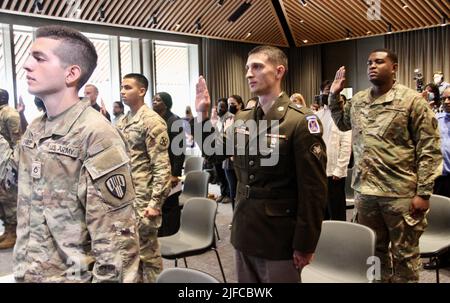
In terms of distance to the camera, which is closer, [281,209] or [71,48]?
[71,48]

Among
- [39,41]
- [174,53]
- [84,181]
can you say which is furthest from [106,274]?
[174,53]

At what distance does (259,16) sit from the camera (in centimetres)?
1094

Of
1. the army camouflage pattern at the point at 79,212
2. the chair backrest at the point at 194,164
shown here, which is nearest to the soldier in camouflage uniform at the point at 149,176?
the army camouflage pattern at the point at 79,212

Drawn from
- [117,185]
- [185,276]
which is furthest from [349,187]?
[117,185]

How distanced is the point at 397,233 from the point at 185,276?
161 centimetres

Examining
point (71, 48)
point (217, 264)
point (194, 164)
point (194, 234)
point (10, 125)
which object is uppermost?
point (71, 48)

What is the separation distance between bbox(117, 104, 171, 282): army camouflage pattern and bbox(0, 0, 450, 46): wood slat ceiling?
5818 mm

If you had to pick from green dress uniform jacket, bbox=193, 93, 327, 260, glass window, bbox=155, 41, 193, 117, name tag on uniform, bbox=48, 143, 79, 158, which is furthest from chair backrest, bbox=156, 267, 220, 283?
glass window, bbox=155, 41, 193, 117

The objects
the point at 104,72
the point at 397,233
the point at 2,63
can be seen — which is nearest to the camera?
the point at 397,233

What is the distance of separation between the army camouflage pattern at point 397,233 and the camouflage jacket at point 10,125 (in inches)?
133

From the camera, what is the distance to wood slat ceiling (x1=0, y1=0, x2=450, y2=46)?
849 cm

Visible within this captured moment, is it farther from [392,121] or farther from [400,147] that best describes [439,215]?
[392,121]
